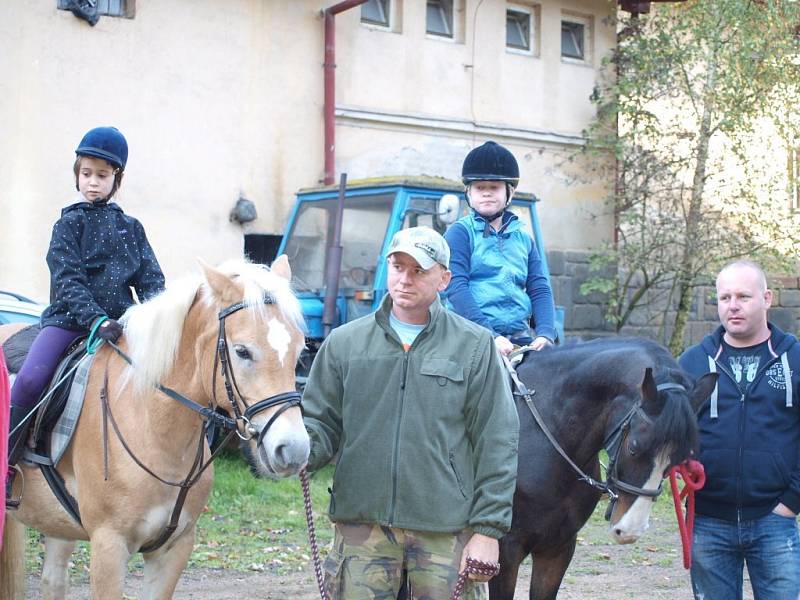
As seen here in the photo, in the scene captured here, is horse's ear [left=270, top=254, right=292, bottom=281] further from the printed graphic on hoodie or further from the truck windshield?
→ the truck windshield

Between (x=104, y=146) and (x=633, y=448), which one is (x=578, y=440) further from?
(x=104, y=146)

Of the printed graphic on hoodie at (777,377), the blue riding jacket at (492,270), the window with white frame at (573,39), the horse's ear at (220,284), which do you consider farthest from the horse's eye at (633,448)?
the window with white frame at (573,39)

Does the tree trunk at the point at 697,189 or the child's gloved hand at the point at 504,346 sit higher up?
the tree trunk at the point at 697,189

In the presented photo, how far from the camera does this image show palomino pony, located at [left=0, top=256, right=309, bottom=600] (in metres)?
3.70

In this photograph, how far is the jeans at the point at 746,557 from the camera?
4031 mm

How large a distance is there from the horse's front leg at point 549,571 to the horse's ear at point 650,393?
79 cm

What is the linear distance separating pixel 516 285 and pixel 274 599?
7.64ft

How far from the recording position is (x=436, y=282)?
3.47 meters

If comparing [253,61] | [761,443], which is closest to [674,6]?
[253,61]

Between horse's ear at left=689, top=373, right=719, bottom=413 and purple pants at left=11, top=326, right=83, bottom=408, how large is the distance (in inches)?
98.0

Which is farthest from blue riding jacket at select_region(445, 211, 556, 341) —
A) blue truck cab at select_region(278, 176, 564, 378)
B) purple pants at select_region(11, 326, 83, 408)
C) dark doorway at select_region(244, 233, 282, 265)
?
dark doorway at select_region(244, 233, 282, 265)

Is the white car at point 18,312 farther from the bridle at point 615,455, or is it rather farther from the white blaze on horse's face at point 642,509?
the white blaze on horse's face at point 642,509

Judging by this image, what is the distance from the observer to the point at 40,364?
4562 mm

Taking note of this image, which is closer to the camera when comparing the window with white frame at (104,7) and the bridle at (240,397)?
the bridle at (240,397)
